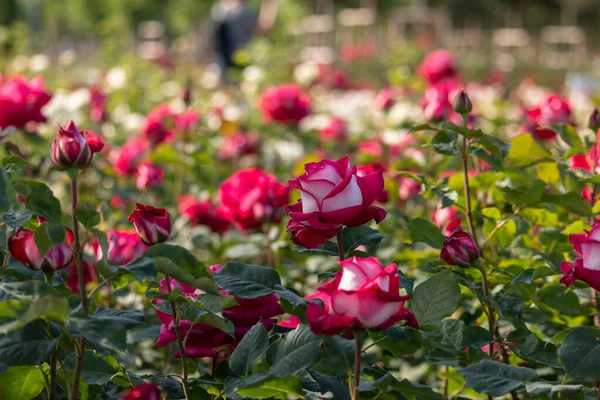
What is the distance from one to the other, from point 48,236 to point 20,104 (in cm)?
100

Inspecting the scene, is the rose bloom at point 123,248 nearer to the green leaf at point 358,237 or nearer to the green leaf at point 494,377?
the green leaf at point 358,237

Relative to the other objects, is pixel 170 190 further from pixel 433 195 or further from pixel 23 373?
pixel 23 373

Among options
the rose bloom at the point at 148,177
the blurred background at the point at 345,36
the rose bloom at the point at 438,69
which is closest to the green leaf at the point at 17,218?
the rose bloom at the point at 148,177

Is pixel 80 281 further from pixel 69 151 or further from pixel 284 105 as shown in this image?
pixel 284 105

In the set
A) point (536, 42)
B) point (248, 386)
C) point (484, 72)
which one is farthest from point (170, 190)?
point (536, 42)

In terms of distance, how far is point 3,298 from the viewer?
25.3 inches

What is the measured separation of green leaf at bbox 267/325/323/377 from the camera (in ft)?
2.07

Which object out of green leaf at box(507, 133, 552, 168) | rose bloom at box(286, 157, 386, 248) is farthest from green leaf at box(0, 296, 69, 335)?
green leaf at box(507, 133, 552, 168)

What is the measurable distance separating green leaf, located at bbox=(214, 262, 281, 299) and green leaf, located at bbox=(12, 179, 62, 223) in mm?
167

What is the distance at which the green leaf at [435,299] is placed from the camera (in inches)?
27.5

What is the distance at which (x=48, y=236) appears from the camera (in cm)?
62

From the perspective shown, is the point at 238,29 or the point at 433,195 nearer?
the point at 433,195

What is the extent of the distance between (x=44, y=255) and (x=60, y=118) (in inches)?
68.2

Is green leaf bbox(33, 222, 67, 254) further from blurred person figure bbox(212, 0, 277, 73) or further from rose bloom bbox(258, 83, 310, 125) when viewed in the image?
blurred person figure bbox(212, 0, 277, 73)
